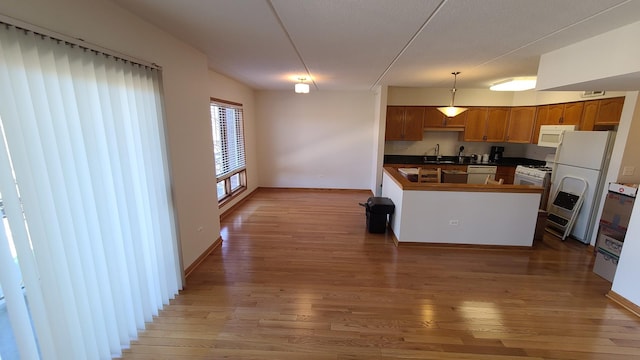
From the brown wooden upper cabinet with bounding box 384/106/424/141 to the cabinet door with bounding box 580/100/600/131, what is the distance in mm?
2597

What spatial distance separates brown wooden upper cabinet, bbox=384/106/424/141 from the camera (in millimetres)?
5812

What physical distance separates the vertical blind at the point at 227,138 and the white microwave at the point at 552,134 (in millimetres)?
5772

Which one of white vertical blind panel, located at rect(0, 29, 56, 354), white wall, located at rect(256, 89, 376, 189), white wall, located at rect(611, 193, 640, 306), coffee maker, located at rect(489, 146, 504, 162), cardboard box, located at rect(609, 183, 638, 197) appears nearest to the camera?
white vertical blind panel, located at rect(0, 29, 56, 354)

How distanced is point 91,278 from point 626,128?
578 centimetres

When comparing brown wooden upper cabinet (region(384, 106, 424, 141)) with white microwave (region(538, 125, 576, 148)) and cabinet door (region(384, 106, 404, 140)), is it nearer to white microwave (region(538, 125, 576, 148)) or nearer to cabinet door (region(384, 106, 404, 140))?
cabinet door (region(384, 106, 404, 140))

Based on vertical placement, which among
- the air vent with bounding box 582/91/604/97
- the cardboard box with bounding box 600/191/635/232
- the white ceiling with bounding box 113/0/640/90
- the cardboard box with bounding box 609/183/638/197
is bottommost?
the cardboard box with bounding box 600/191/635/232

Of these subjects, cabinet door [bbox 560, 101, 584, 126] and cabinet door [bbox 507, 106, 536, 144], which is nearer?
cabinet door [bbox 560, 101, 584, 126]

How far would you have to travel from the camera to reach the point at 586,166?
146 inches

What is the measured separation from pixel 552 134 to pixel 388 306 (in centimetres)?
441

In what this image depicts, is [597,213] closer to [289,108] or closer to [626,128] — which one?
[626,128]

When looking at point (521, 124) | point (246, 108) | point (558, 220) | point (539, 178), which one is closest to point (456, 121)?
point (521, 124)

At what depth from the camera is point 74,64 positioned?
1.54 m

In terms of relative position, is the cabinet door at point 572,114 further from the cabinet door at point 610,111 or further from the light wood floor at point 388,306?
the light wood floor at point 388,306

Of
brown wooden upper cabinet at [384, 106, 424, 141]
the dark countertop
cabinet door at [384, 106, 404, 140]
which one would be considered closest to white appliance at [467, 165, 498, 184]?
the dark countertop
